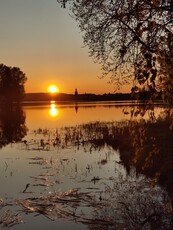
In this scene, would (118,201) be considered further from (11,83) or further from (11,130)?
(11,83)

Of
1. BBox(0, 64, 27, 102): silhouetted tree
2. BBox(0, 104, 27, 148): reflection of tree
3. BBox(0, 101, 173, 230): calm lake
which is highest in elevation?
BBox(0, 64, 27, 102): silhouetted tree

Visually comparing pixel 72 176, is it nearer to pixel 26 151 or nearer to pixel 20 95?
pixel 26 151

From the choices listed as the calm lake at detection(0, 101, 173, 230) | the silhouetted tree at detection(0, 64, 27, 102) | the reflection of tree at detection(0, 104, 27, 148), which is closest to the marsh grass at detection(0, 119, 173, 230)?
the calm lake at detection(0, 101, 173, 230)

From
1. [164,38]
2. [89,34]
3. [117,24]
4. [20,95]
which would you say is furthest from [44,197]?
[20,95]

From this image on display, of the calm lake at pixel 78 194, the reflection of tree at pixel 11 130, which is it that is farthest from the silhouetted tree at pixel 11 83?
the calm lake at pixel 78 194

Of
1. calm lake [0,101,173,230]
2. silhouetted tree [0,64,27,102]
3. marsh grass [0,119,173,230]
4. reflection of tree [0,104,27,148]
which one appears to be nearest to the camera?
marsh grass [0,119,173,230]

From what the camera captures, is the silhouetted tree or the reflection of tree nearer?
the reflection of tree

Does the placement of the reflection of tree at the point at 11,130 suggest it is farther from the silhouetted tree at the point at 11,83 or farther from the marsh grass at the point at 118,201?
the silhouetted tree at the point at 11,83

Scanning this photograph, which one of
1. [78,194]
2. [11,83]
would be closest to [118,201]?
[78,194]

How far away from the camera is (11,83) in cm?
13712

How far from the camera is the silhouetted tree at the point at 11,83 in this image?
134m

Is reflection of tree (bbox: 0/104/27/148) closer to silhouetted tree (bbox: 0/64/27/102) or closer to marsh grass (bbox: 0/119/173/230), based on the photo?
marsh grass (bbox: 0/119/173/230)

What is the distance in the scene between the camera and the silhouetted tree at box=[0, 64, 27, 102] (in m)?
134

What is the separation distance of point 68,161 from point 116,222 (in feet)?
37.8
